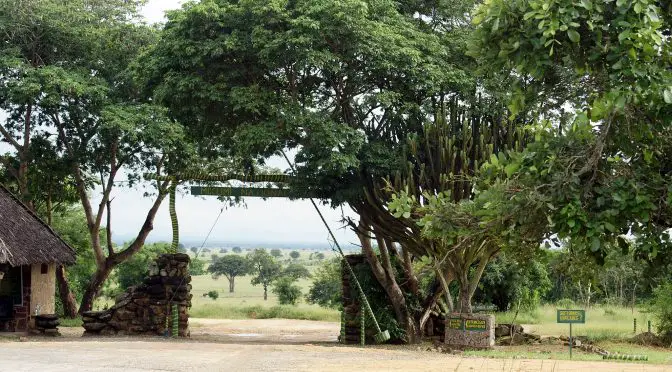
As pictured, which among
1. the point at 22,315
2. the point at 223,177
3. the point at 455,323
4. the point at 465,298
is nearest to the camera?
the point at 455,323

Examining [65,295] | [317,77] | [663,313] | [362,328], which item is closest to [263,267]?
[65,295]

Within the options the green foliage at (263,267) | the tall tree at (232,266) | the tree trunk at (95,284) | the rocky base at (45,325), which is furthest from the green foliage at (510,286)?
the tall tree at (232,266)

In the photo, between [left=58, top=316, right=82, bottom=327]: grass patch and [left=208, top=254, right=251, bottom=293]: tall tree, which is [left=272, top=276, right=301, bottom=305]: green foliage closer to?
[left=58, top=316, right=82, bottom=327]: grass patch

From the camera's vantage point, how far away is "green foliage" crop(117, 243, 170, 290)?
40344 mm

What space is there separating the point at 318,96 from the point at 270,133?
2.41 m

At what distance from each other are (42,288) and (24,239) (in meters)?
2.19

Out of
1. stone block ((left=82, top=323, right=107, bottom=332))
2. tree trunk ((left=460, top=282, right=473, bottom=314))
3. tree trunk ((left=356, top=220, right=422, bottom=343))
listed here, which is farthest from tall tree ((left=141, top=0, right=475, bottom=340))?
stone block ((left=82, top=323, right=107, bottom=332))

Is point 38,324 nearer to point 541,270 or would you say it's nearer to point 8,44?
point 8,44

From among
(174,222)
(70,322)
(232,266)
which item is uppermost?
(174,222)

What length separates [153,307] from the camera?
20734 millimetres

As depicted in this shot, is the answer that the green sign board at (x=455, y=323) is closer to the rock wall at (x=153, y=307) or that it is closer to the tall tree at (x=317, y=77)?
the tall tree at (x=317, y=77)

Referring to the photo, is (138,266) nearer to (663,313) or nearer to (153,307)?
(153,307)

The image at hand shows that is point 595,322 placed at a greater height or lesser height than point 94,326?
lesser

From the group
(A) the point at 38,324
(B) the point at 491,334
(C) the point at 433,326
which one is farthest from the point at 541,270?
(A) the point at 38,324
